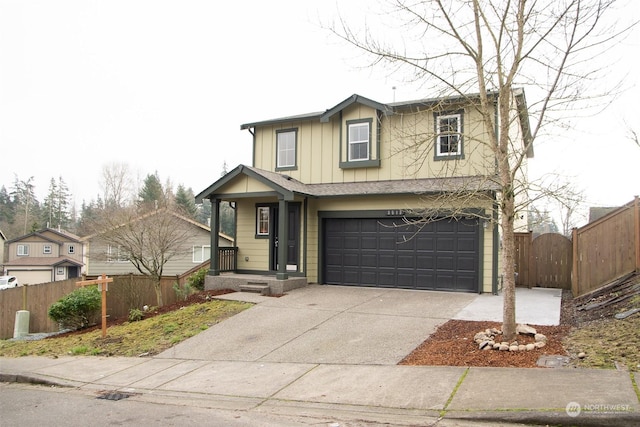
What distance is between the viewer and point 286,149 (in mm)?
15945

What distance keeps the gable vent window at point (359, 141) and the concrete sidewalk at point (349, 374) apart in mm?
5099

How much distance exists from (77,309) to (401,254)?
376 inches

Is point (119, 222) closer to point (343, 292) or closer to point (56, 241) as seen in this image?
point (343, 292)

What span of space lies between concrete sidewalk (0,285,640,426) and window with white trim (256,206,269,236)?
4083 millimetres

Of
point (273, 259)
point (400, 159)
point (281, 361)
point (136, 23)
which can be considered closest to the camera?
point (281, 361)

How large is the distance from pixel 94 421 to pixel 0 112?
15.8 meters

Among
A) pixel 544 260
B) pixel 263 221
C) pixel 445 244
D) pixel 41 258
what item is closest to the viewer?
pixel 445 244

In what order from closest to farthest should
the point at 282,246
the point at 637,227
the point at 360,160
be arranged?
the point at 637,227 < the point at 282,246 < the point at 360,160

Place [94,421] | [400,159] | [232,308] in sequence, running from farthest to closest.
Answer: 1. [400,159]
2. [232,308]
3. [94,421]

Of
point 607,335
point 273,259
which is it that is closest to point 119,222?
point 273,259

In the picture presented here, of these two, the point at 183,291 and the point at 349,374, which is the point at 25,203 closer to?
the point at 183,291

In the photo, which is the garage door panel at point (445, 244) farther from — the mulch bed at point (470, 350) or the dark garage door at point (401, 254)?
the mulch bed at point (470, 350)

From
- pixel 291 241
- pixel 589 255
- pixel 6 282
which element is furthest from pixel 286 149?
pixel 6 282

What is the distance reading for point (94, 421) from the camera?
5.16m
